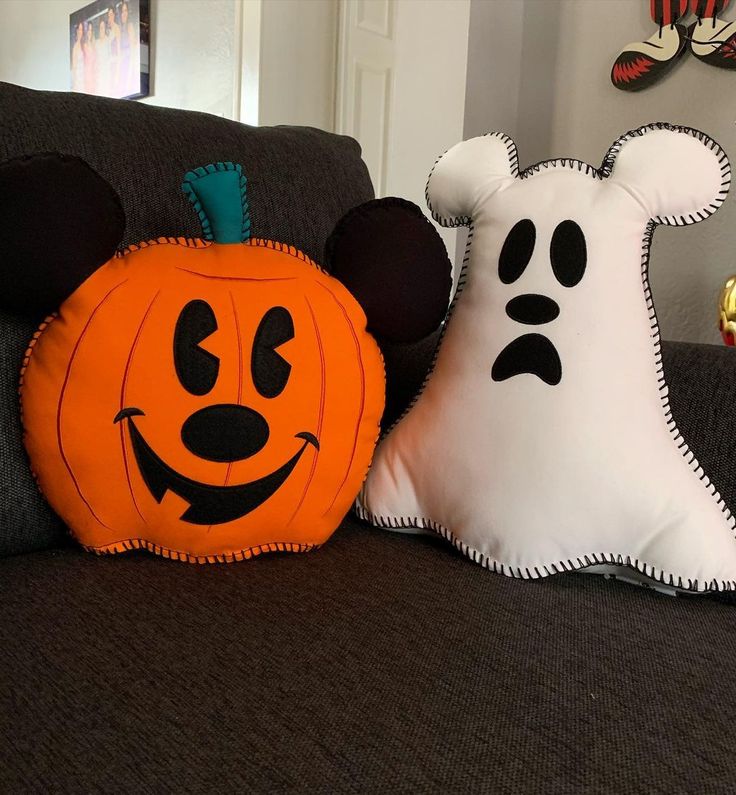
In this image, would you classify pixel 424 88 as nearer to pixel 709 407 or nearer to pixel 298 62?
pixel 298 62

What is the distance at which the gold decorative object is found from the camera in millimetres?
1694

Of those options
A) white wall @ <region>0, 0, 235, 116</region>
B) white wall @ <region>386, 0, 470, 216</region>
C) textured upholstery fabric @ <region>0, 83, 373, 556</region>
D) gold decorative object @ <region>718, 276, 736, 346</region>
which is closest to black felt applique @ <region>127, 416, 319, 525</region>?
textured upholstery fabric @ <region>0, 83, 373, 556</region>

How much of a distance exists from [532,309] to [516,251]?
0.20ft

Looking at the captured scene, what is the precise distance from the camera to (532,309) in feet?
2.49

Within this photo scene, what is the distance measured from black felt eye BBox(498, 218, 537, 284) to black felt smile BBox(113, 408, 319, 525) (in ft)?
0.84

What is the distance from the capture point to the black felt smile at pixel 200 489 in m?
0.70

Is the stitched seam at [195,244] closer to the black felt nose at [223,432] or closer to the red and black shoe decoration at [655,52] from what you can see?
the black felt nose at [223,432]

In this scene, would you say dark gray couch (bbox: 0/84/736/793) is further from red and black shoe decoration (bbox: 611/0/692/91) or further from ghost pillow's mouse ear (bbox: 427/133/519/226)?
red and black shoe decoration (bbox: 611/0/692/91)

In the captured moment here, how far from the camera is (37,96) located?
0.80 m

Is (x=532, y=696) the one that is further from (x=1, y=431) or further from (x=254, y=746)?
(x=1, y=431)

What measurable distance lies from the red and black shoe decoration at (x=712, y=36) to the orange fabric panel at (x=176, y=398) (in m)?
1.68

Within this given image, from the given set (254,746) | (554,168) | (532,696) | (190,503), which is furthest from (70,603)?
(554,168)

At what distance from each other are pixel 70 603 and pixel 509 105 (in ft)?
7.84

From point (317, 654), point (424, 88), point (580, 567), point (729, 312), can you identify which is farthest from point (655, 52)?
point (317, 654)
